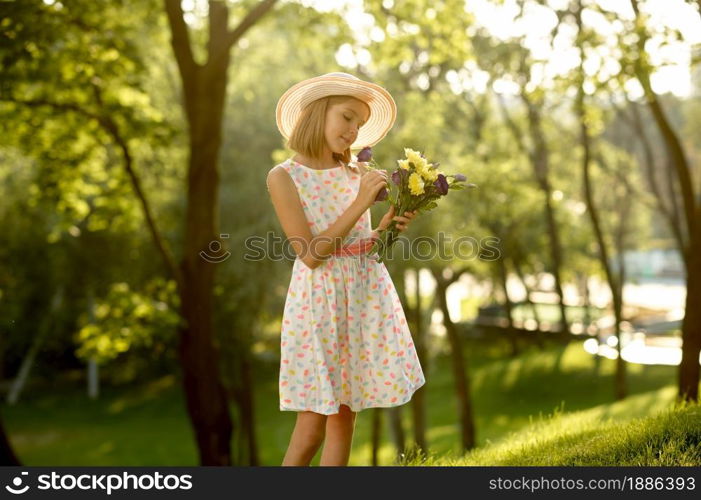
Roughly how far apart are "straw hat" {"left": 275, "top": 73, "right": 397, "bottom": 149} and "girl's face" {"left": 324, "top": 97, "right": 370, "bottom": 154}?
63mm

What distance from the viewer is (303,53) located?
21031 millimetres

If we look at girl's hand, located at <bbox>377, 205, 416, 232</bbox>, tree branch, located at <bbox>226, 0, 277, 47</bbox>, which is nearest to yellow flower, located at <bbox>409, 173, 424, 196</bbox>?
girl's hand, located at <bbox>377, 205, 416, 232</bbox>

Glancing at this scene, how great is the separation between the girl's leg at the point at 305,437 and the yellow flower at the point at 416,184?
1223 millimetres

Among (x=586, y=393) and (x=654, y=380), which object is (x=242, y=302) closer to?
(x=586, y=393)

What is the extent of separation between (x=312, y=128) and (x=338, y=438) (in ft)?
5.22

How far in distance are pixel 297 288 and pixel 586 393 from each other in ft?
56.3

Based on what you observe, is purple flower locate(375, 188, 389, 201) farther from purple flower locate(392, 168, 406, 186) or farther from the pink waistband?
the pink waistband

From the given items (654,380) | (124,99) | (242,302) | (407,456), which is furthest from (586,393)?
(407,456)

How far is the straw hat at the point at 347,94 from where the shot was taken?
3.89m

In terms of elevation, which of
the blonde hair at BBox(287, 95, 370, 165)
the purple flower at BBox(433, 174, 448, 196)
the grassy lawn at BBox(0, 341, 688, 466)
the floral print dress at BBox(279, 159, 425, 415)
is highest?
the blonde hair at BBox(287, 95, 370, 165)

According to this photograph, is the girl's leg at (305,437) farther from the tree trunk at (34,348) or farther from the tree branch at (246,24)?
the tree trunk at (34,348)

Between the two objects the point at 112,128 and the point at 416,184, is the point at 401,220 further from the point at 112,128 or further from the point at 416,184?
the point at 112,128

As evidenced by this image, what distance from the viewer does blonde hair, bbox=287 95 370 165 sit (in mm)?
3877

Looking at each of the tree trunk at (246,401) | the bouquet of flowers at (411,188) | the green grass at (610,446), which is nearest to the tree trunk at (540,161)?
the tree trunk at (246,401)
